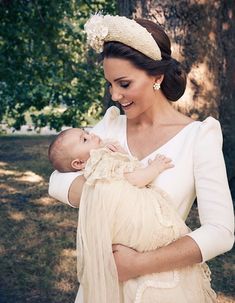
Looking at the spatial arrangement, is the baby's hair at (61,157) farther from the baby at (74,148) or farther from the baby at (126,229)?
the baby at (126,229)

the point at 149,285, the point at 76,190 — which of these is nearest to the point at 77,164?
the point at 76,190

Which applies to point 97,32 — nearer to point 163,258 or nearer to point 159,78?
point 159,78

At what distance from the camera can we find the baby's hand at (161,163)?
1735 mm

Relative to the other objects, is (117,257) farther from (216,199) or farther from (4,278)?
(4,278)

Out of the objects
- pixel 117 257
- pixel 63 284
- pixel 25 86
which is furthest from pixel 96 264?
pixel 25 86

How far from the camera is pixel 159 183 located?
1.75m

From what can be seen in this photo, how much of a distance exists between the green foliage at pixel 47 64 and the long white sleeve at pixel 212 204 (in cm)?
585

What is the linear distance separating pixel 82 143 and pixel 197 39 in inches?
113

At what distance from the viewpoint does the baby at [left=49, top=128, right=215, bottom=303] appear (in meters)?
1.66

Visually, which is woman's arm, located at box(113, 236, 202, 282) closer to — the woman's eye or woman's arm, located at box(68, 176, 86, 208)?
woman's arm, located at box(68, 176, 86, 208)

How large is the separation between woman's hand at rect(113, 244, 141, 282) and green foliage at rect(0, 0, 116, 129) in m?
5.85

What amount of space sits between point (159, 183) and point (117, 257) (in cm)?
30

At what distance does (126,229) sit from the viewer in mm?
A: 1661

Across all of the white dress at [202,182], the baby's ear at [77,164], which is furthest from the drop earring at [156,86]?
the baby's ear at [77,164]
